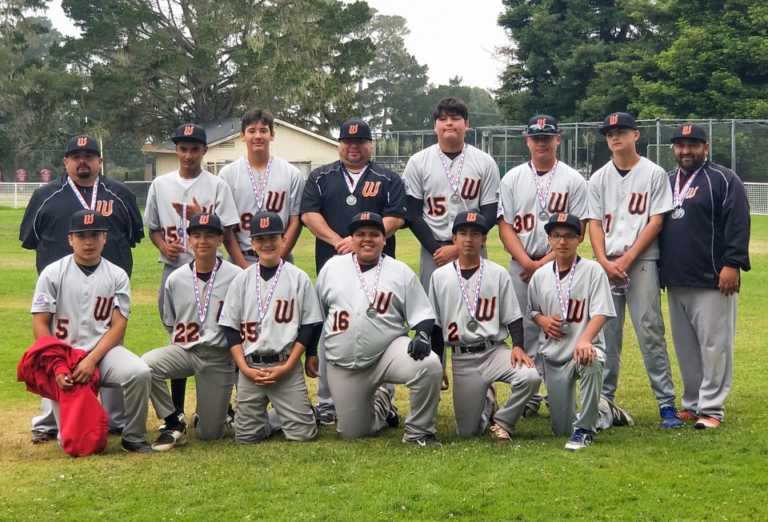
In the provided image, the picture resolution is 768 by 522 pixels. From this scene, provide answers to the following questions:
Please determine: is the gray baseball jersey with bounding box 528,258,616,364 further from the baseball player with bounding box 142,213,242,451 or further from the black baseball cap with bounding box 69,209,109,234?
the black baseball cap with bounding box 69,209,109,234

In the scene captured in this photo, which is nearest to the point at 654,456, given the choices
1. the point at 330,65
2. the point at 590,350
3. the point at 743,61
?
the point at 590,350

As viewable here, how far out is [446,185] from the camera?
806 cm

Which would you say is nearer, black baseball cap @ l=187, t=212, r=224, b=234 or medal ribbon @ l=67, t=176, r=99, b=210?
black baseball cap @ l=187, t=212, r=224, b=234

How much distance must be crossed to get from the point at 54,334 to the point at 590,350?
145 inches

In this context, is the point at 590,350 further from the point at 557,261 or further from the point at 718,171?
the point at 718,171

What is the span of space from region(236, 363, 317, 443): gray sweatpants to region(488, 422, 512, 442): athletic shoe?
4.19 feet

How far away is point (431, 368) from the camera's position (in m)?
7.16

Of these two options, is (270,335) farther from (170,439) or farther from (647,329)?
(647,329)

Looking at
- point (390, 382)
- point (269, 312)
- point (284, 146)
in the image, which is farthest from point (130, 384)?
point (284, 146)

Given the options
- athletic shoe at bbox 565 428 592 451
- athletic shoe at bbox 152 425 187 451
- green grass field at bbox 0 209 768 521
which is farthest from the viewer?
athletic shoe at bbox 152 425 187 451

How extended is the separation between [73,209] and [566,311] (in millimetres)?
3662

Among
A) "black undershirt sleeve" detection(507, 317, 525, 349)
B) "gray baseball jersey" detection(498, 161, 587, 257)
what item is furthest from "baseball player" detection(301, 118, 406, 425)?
"black undershirt sleeve" detection(507, 317, 525, 349)

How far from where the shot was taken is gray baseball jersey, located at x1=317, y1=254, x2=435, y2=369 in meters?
7.39

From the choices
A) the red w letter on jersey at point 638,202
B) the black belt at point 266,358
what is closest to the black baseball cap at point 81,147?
the black belt at point 266,358
